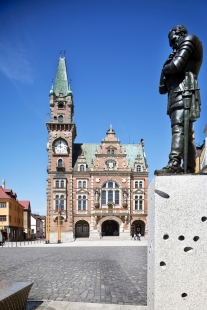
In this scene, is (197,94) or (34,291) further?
(34,291)

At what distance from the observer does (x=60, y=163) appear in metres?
52.2

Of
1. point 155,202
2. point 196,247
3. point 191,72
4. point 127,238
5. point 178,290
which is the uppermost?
point 191,72

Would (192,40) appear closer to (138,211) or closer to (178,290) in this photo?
(178,290)

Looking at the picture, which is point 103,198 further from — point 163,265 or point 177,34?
point 163,265

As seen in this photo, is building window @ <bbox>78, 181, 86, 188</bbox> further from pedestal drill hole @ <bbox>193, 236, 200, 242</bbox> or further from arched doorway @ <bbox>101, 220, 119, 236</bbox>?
pedestal drill hole @ <bbox>193, 236, 200, 242</bbox>

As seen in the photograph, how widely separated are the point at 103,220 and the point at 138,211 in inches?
241

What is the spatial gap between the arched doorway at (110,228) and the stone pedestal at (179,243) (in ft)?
167

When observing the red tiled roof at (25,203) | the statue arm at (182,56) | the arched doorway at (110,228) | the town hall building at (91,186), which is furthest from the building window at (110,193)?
the statue arm at (182,56)

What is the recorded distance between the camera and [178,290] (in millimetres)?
3959

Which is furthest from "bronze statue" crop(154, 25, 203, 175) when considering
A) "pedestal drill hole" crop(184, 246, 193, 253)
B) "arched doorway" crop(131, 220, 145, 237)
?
"arched doorway" crop(131, 220, 145, 237)

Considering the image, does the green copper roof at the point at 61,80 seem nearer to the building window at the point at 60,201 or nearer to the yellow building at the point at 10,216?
the building window at the point at 60,201

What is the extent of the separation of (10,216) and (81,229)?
41.9ft

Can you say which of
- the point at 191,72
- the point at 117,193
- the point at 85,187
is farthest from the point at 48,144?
the point at 191,72

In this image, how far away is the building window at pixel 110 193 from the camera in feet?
171
